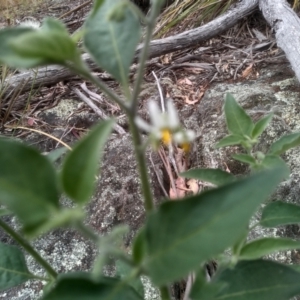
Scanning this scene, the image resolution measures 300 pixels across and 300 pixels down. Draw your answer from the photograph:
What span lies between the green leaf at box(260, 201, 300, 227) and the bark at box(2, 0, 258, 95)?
1.23 meters

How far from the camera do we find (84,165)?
0.31m

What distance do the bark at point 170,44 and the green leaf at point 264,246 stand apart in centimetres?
130

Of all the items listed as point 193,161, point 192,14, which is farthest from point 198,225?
point 192,14

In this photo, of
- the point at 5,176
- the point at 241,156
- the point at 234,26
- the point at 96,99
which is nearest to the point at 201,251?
the point at 5,176

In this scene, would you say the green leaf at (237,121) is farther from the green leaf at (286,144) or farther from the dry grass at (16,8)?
the dry grass at (16,8)

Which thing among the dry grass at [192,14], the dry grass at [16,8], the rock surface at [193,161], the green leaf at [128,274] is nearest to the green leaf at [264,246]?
the green leaf at [128,274]

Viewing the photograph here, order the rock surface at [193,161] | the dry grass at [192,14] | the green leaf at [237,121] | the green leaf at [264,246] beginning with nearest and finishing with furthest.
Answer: the green leaf at [264,246] → the green leaf at [237,121] → the rock surface at [193,161] → the dry grass at [192,14]

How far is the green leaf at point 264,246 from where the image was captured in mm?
492

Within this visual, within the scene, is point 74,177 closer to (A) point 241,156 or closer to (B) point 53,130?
(A) point 241,156

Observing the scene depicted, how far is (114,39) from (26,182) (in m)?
0.16

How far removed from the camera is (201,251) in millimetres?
295

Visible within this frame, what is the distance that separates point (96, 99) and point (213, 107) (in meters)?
0.48

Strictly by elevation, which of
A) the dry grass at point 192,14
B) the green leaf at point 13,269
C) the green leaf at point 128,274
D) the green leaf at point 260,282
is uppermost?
the dry grass at point 192,14

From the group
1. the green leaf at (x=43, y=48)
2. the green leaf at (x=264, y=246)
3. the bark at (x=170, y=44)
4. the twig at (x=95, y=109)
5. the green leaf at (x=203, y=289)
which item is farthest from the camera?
the bark at (x=170, y=44)
